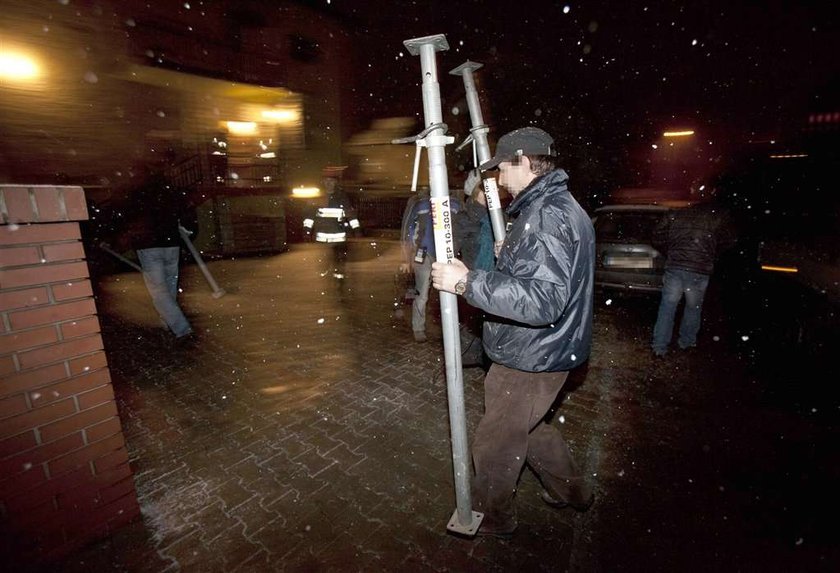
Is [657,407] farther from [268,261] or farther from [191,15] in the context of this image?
[191,15]

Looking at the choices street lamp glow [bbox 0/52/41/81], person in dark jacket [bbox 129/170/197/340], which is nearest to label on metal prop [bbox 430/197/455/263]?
person in dark jacket [bbox 129/170/197/340]

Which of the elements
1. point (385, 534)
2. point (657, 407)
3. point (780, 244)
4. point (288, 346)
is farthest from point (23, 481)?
point (780, 244)

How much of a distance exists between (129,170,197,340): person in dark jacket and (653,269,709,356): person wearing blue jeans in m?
6.42

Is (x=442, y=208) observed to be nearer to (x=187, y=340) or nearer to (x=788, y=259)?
(x=788, y=259)

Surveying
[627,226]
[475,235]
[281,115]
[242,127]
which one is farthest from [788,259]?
[242,127]

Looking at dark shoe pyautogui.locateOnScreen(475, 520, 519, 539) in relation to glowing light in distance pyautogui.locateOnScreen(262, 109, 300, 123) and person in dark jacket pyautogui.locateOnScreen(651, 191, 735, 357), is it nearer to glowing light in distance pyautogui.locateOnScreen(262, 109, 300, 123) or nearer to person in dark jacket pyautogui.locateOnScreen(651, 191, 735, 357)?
person in dark jacket pyautogui.locateOnScreen(651, 191, 735, 357)

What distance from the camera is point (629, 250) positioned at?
6754 mm

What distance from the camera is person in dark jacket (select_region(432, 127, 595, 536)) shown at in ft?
6.47

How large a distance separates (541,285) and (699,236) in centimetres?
403

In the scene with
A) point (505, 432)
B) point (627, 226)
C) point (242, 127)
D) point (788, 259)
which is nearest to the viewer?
point (505, 432)

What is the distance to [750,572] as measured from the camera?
2320 mm

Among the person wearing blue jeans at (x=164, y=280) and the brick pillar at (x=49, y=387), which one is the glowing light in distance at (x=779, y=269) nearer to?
the brick pillar at (x=49, y=387)

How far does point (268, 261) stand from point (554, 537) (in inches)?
446

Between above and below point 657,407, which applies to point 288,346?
above
